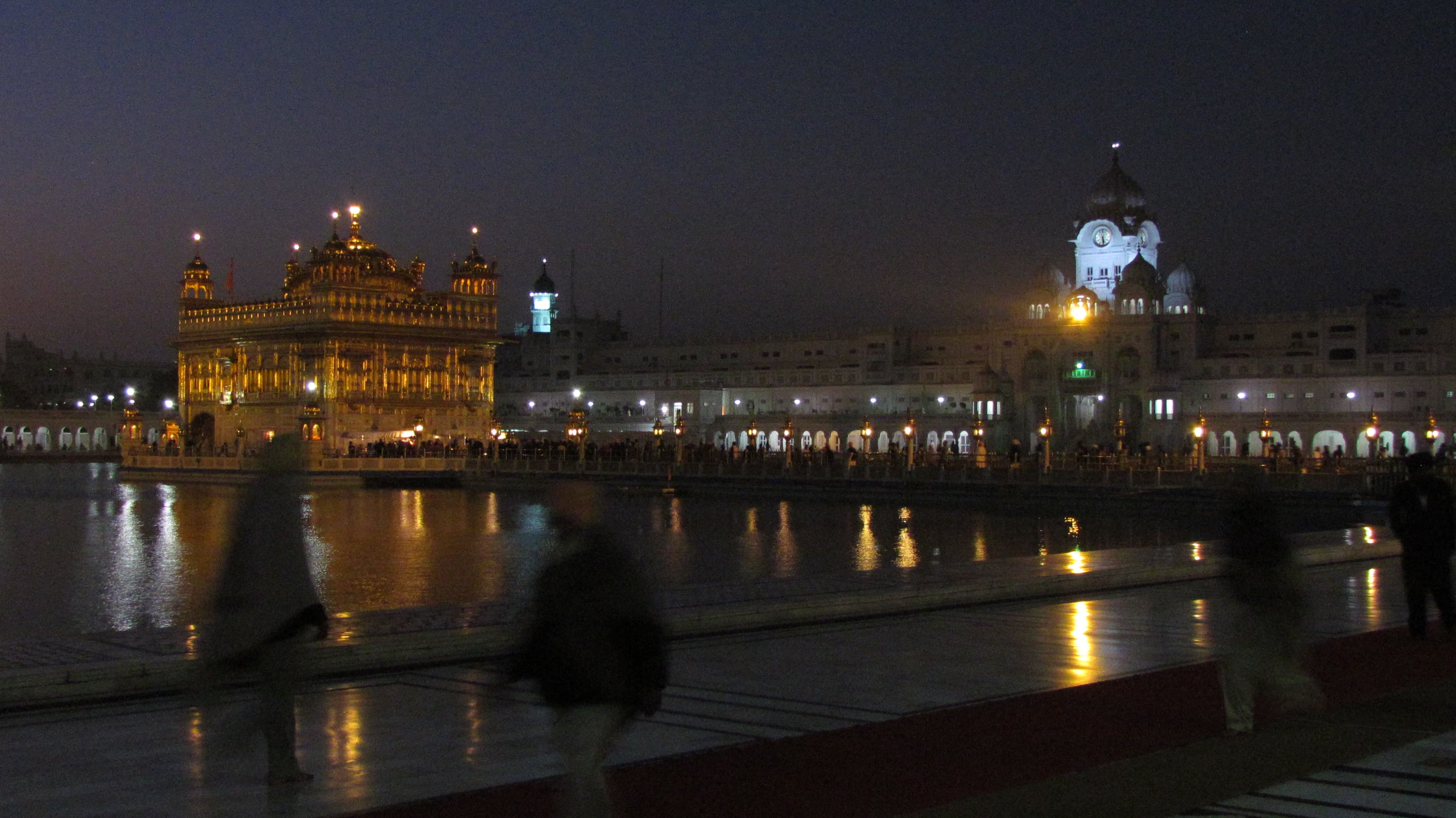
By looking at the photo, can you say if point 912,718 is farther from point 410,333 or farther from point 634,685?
point 410,333

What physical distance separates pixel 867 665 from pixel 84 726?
5.83m

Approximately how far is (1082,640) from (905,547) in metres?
16.1

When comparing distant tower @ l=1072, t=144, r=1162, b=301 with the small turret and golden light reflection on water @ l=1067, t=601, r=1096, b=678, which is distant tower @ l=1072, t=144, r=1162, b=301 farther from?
golden light reflection on water @ l=1067, t=601, r=1096, b=678

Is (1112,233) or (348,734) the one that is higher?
(1112,233)

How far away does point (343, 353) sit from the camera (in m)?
69.7

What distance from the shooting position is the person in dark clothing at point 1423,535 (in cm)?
1261

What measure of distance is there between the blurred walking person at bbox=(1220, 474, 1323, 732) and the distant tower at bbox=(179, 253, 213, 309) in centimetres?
7591

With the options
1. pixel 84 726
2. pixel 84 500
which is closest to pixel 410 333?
pixel 84 500

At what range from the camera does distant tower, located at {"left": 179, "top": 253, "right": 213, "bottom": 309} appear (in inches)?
3068

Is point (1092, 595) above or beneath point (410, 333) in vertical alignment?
beneath

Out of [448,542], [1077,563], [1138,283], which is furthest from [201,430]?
[1077,563]

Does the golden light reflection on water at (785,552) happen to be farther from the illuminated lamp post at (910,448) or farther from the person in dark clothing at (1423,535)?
the illuminated lamp post at (910,448)

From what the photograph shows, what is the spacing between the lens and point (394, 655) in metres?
11.8

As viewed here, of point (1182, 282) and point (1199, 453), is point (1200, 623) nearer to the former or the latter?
point (1199, 453)
